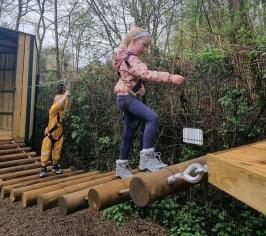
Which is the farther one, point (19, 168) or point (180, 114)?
point (19, 168)

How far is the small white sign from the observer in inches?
188

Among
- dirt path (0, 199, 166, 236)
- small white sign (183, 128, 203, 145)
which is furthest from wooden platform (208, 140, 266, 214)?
dirt path (0, 199, 166, 236)

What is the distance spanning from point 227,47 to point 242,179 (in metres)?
3.45

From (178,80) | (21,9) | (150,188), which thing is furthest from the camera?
(21,9)

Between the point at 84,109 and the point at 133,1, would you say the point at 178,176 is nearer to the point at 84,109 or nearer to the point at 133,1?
the point at 84,109

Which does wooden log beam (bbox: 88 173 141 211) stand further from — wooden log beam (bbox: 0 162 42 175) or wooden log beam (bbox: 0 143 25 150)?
wooden log beam (bbox: 0 143 25 150)

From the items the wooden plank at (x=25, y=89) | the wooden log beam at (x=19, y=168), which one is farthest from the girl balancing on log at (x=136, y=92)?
the wooden plank at (x=25, y=89)

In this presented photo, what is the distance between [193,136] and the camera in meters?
4.88

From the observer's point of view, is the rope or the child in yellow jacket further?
the child in yellow jacket

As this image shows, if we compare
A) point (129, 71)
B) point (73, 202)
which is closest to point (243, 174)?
point (73, 202)

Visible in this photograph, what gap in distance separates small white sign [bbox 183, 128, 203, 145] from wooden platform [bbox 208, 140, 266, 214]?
2.72 m

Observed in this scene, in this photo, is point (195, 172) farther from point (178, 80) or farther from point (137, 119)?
point (137, 119)

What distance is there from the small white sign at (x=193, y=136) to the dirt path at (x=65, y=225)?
1548mm

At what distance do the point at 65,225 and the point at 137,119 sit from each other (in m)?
2.97
